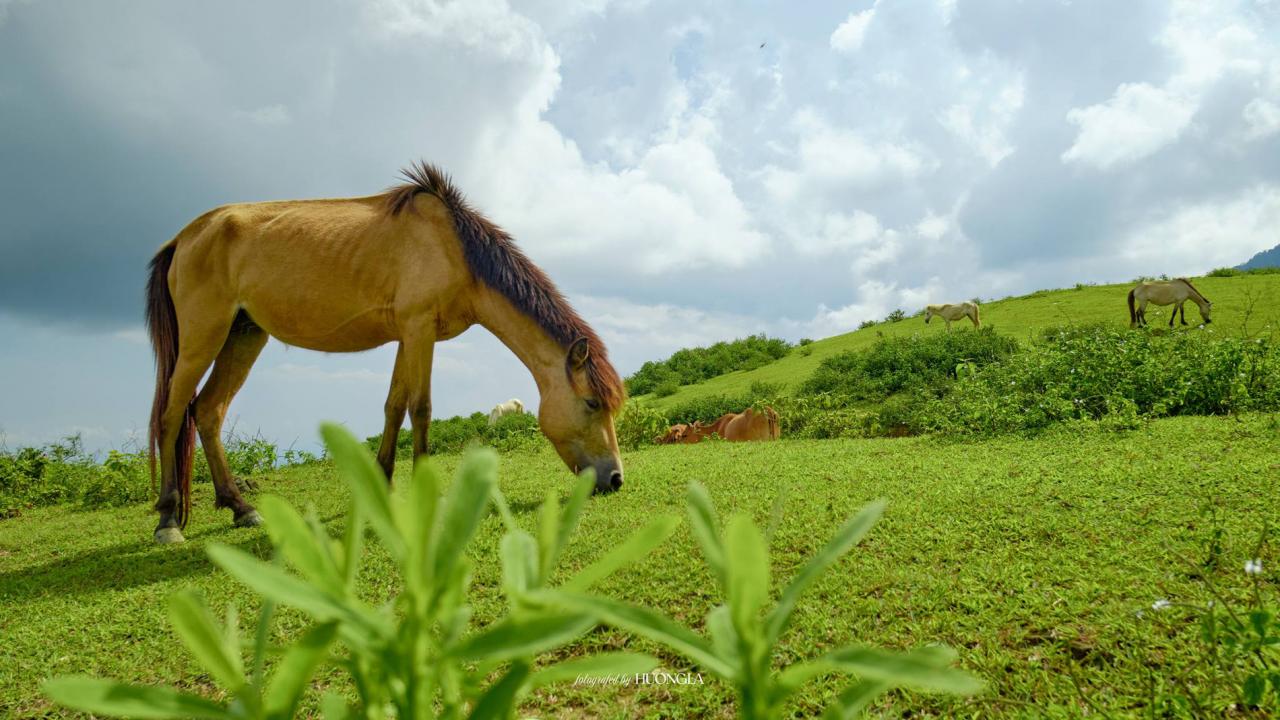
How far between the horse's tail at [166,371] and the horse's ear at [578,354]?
2731mm

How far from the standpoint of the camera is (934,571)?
2510 mm

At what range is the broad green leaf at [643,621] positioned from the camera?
0.32 metres

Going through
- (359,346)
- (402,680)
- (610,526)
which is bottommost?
(610,526)

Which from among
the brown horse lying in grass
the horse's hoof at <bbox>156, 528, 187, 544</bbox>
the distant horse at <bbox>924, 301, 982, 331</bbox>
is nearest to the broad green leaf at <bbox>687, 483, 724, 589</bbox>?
the horse's hoof at <bbox>156, 528, 187, 544</bbox>

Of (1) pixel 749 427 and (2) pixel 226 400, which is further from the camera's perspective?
(1) pixel 749 427

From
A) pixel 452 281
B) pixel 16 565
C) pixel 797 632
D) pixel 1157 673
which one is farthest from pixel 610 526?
pixel 16 565

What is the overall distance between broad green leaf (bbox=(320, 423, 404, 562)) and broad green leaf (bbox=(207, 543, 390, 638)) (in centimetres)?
3

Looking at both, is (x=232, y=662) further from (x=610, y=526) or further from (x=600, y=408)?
(x=600, y=408)

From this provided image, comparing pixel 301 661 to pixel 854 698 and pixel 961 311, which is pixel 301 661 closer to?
pixel 854 698

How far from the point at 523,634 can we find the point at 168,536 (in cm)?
503

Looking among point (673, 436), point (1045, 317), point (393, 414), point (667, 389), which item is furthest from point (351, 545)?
point (1045, 317)

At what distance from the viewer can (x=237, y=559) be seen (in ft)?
1.02

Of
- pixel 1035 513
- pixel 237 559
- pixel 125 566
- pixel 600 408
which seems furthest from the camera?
pixel 600 408

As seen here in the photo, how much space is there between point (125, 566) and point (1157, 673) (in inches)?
188
